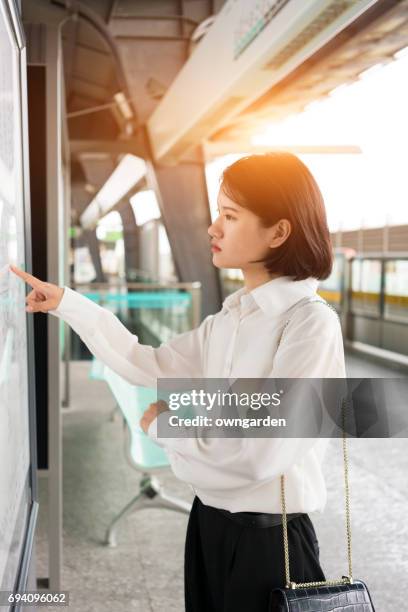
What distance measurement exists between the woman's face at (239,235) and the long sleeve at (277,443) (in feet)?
0.53

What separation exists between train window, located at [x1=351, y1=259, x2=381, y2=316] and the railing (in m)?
2.59

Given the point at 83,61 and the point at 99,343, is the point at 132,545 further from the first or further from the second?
the point at 83,61

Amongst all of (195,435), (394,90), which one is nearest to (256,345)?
(195,435)

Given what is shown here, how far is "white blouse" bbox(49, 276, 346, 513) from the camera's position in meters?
1.11

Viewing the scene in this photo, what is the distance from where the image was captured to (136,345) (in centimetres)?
153

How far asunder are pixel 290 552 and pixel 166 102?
6076mm

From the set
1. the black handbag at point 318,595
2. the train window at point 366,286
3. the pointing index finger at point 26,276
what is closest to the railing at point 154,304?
the train window at point 366,286

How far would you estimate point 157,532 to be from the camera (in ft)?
11.0

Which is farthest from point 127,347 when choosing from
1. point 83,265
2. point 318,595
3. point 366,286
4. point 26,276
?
point 83,265

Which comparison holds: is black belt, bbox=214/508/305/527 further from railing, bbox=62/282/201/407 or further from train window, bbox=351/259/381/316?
train window, bbox=351/259/381/316

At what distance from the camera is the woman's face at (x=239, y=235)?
1.27 meters

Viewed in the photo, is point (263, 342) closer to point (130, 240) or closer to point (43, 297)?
point (43, 297)

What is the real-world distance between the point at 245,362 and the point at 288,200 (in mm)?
292

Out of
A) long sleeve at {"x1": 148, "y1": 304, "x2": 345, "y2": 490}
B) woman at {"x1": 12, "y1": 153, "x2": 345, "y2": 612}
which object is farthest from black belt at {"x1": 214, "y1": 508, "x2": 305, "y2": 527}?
long sleeve at {"x1": 148, "y1": 304, "x2": 345, "y2": 490}
